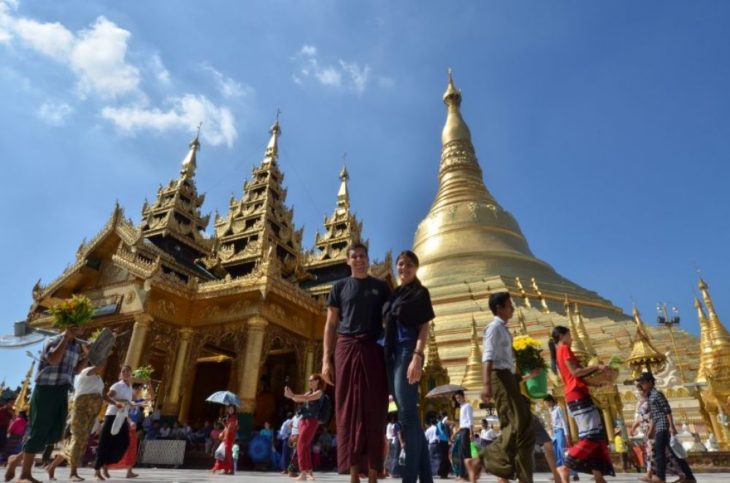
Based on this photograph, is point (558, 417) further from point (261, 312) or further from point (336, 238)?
point (336, 238)

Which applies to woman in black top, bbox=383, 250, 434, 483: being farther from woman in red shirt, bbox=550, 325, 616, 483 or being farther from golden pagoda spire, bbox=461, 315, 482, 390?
golden pagoda spire, bbox=461, 315, 482, 390

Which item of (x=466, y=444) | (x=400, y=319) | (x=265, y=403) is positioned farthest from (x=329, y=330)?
(x=265, y=403)

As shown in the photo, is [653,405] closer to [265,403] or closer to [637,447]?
[637,447]

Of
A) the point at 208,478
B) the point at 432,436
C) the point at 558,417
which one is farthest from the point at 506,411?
the point at 432,436

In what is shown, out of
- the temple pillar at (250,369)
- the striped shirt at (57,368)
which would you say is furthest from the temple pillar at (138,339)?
the striped shirt at (57,368)

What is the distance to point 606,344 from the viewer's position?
1978cm

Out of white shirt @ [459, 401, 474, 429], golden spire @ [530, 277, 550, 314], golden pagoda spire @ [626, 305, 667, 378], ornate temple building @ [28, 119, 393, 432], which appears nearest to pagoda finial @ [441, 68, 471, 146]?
golden spire @ [530, 277, 550, 314]

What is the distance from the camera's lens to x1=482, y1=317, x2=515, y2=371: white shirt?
11.1 feet

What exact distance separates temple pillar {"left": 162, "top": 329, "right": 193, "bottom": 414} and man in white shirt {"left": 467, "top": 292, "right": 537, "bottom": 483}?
1152 cm

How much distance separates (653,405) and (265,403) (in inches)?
518

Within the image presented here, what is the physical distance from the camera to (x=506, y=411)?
10.9 feet

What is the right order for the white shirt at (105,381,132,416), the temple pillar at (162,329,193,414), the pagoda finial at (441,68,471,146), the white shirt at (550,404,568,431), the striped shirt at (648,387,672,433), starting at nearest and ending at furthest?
1. the striped shirt at (648,387,672,433)
2. the white shirt at (105,381,132,416)
3. the white shirt at (550,404,568,431)
4. the temple pillar at (162,329,193,414)
5. the pagoda finial at (441,68,471,146)

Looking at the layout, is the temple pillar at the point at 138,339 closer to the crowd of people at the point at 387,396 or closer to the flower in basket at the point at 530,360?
the crowd of people at the point at 387,396

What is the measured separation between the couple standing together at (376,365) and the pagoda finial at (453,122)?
135 ft
